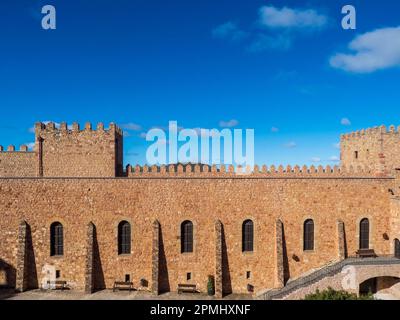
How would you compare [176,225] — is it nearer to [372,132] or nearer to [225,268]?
[225,268]

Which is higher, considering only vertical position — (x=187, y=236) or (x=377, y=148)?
(x=377, y=148)

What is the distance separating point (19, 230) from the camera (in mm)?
20125

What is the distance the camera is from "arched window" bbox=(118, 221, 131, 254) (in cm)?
2083

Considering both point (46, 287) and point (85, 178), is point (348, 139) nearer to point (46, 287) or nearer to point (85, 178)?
point (85, 178)

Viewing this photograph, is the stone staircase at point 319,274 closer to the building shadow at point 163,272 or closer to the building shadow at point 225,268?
the building shadow at point 225,268

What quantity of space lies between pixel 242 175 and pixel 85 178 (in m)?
11.0

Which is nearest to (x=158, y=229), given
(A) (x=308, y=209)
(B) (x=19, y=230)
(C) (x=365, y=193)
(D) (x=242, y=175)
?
(D) (x=242, y=175)

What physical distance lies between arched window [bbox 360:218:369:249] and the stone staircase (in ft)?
4.14

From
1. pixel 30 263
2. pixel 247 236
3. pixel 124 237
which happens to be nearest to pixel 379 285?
pixel 247 236

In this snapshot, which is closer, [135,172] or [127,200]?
[127,200]

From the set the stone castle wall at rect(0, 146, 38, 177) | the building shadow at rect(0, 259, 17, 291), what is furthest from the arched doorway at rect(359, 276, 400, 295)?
the stone castle wall at rect(0, 146, 38, 177)

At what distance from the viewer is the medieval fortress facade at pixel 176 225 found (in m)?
20.5

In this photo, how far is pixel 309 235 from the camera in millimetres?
21750

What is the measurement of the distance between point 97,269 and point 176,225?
5.82 meters
